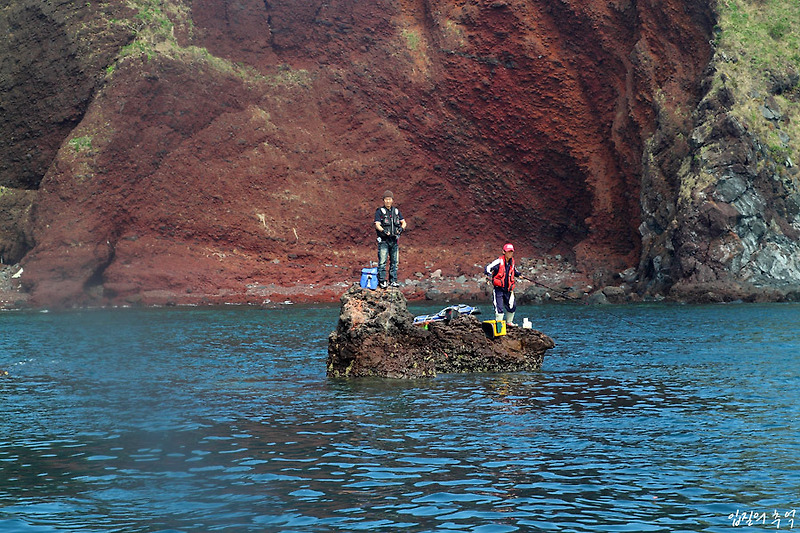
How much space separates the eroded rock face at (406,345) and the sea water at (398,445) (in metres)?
0.77

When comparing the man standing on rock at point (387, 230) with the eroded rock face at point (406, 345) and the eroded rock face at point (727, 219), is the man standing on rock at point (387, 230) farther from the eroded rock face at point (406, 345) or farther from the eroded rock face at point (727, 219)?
the eroded rock face at point (727, 219)

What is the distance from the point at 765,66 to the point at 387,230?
4455cm

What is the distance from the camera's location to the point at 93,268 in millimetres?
63344

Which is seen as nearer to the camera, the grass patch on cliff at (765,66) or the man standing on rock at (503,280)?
the man standing on rock at (503,280)

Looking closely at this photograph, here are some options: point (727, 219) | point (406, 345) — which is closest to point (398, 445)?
point (406, 345)

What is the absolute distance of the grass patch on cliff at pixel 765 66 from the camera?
54.6m

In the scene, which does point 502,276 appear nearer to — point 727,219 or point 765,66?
point 727,219

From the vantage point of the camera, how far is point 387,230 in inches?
851

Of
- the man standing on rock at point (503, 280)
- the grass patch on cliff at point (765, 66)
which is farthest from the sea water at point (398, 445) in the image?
the grass patch on cliff at point (765, 66)

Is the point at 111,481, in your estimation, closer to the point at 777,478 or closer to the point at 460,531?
the point at 460,531

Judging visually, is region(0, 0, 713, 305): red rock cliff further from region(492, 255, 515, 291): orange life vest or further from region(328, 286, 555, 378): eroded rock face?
region(492, 255, 515, 291): orange life vest

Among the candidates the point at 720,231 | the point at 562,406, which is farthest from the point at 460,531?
the point at 720,231

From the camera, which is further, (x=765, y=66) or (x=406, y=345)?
(x=765, y=66)

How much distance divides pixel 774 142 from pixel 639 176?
1254cm
